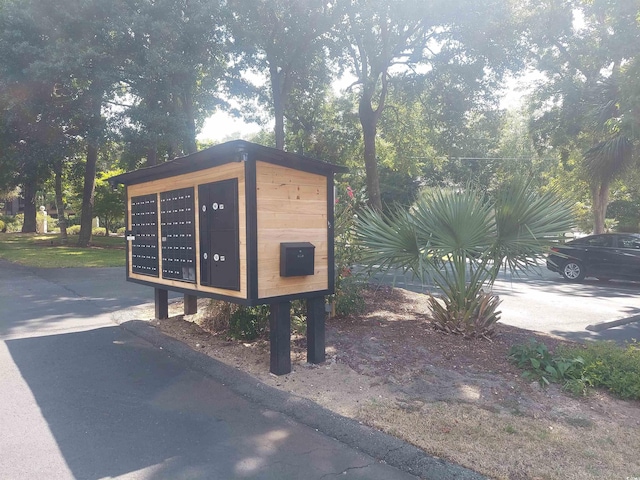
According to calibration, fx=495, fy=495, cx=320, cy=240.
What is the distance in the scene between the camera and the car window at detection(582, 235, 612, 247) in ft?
44.8

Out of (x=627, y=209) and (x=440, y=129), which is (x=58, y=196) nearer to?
(x=440, y=129)

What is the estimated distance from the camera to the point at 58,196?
23891 millimetres

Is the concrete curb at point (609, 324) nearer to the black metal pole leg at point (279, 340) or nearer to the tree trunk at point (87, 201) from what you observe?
the black metal pole leg at point (279, 340)

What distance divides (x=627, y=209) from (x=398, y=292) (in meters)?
28.5

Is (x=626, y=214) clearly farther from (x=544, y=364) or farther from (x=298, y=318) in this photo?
(x=298, y=318)

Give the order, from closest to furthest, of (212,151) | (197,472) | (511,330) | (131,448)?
(197,472) < (131,448) < (212,151) < (511,330)

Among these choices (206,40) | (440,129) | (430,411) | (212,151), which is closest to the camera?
(430,411)

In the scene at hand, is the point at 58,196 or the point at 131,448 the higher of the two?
the point at 58,196

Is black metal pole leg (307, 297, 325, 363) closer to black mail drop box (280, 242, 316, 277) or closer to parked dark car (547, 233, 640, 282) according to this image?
black mail drop box (280, 242, 316, 277)

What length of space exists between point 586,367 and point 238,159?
13.1 ft

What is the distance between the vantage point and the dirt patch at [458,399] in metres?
3.33

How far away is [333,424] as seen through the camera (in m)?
3.88

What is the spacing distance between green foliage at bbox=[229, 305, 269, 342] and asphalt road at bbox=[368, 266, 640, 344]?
5.44 feet

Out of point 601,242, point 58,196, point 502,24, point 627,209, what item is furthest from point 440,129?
point 627,209
